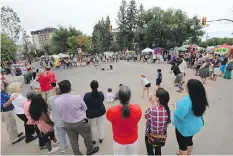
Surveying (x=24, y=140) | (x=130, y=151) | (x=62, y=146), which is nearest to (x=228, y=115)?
(x=130, y=151)

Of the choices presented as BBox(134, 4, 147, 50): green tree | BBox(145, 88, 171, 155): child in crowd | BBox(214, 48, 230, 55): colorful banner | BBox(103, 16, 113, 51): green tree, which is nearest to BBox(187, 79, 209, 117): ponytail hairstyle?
BBox(145, 88, 171, 155): child in crowd

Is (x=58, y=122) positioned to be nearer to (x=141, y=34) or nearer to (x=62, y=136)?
(x=62, y=136)

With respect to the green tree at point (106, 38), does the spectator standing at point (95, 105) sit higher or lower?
lower

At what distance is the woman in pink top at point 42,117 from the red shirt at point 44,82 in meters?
3.91

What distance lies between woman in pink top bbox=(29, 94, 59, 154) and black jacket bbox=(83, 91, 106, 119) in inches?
34.6

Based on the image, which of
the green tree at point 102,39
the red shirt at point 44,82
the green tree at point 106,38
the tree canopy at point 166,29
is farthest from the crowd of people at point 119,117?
the green tree at point 106,38

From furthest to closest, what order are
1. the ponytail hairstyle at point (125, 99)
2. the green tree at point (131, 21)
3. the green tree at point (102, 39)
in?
the green tree at point (102, 39) → the green tree at point (131, 21) → the ponytail hairstyle at point (125, 99)

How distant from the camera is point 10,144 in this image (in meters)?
4.69

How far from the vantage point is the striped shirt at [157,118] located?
2.62 m

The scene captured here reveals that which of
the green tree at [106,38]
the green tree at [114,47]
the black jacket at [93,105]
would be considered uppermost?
the green tree at [106,38]

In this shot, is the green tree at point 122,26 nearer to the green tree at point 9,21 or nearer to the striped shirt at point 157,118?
the green tree at point 9,21

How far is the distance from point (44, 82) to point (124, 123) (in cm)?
600

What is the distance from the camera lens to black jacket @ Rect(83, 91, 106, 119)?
3.82m

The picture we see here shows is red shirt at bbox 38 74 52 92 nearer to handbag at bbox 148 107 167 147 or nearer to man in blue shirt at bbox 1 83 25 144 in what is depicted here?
man in blue shirt at bbox 1 83 25 144
